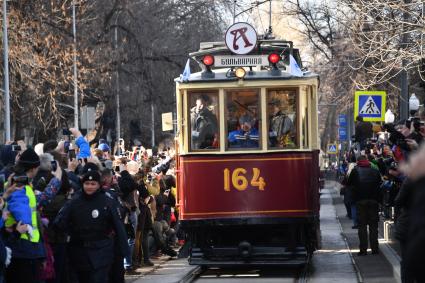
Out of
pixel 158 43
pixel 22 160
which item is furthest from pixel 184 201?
pixel 158 43

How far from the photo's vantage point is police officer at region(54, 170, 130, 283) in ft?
38.7

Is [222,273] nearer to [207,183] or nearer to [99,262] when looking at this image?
[207,183]

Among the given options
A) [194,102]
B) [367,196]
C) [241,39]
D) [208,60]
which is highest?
[241,39]

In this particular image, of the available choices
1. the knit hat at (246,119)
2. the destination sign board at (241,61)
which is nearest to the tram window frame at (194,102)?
the knit hat at (246,119)

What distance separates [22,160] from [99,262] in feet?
4.70

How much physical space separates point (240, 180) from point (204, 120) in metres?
1.04

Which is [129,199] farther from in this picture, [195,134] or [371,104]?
[371,104]

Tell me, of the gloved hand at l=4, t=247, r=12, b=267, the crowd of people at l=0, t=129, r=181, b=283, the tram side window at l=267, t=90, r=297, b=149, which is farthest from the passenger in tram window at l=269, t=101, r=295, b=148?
the gloved hand at l=4, t=247, r=12, b=267

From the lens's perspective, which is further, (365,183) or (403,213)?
(365,183)

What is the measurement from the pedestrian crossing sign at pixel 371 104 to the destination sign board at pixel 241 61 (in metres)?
10.3

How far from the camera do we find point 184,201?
17109 millimetres

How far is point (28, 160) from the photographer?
11.2m

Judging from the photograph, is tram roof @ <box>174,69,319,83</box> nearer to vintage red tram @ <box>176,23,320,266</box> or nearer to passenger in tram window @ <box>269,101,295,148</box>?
vintage red tram @ <box>176,23,320,266</box>

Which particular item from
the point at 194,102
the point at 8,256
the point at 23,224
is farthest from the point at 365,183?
the point at 8,256
